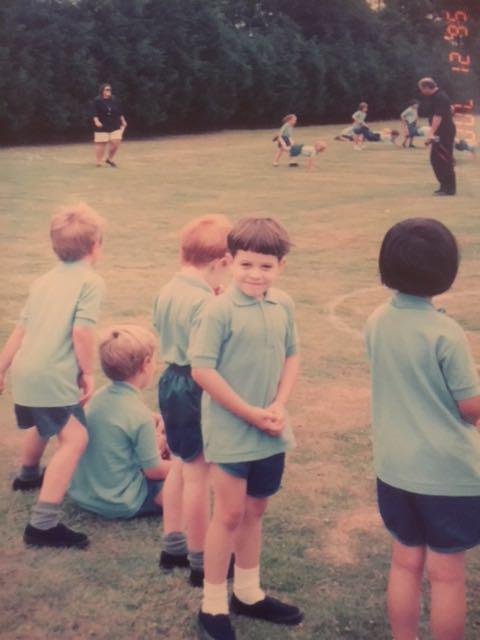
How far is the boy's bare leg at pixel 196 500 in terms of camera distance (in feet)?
11.2

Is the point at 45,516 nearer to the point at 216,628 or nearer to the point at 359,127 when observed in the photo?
the point at 216,628

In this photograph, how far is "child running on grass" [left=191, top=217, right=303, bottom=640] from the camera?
2.99 m

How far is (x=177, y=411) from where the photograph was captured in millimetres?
3424

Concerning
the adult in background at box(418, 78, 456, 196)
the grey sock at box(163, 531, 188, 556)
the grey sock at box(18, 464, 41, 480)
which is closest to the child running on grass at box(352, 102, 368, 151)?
the adult in background at box(418, 78, 456, 196)

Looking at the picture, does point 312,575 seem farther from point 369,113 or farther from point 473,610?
point 369,113

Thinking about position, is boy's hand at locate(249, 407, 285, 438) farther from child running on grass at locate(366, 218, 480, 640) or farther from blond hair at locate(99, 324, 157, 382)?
blond hair at locate(99, 324, 157, 382)

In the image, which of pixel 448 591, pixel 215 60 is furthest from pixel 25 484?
pixel 215 60

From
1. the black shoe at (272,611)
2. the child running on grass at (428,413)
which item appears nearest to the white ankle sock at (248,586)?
the black shoe at (272,611)

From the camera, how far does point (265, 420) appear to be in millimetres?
2980

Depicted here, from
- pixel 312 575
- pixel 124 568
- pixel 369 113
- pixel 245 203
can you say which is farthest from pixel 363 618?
pixel 369 113

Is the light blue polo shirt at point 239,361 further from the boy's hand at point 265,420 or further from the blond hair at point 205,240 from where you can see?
the blond hair at point 205,240

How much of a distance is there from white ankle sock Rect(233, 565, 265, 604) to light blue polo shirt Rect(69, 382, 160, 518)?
2.84 ft

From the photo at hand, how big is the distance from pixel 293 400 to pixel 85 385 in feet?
6.62

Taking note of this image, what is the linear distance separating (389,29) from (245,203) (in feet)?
82.5
